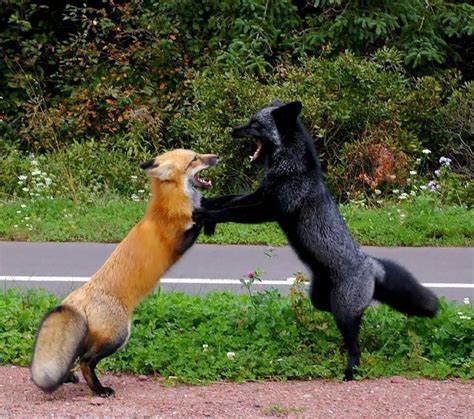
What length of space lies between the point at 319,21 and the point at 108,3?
3.94 metres

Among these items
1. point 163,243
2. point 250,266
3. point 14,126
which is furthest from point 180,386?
point 14,126

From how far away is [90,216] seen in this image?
11.7 meters

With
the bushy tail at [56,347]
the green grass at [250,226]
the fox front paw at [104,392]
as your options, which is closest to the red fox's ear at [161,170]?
the bushy tail at [56,347]

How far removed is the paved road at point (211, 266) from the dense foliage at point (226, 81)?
2.31 m

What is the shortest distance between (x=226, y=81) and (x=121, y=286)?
825cm

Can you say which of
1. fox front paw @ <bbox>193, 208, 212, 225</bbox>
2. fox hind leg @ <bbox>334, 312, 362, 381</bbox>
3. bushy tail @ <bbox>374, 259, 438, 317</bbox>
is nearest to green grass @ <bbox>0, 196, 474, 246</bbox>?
bushy tail @ <bbox>374, 259, 438, 317</bbox>

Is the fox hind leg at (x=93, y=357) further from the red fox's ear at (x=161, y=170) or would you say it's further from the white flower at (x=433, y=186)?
the white flower at (x=433, y=186)

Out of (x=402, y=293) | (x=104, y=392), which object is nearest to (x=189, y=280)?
(x=402, y=293)

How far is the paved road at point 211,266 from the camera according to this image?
945 centimetres

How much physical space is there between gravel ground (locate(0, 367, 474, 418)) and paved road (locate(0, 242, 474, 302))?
260 centimetres

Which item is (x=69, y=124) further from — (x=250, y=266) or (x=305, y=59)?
(x=250, y=266)

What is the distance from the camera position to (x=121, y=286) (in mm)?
6152

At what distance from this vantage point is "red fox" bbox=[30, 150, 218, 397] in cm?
588

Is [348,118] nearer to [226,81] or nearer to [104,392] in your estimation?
[226,81]
